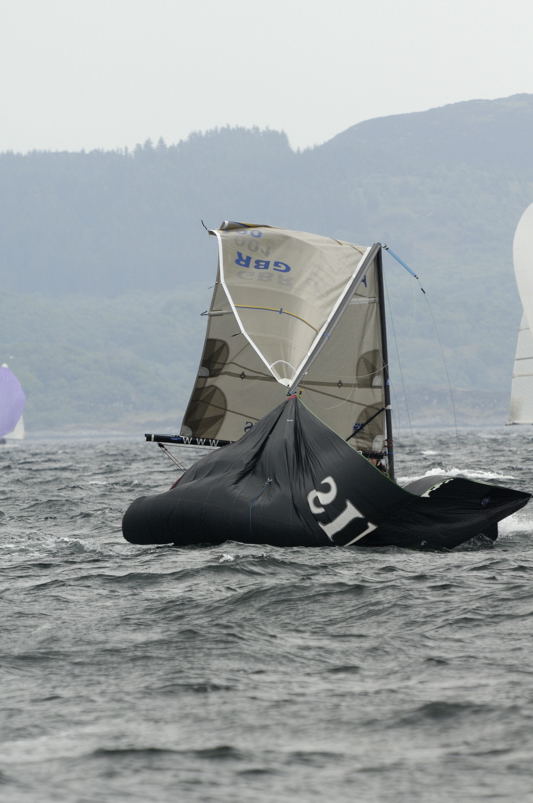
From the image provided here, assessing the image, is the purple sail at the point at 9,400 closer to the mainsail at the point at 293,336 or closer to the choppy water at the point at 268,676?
the mainsail at the point at 293,336

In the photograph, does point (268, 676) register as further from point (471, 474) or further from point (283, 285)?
point (471, 474)

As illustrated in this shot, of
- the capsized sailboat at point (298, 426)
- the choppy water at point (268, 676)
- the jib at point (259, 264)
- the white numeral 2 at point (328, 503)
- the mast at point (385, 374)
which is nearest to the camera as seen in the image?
the choppy water at point (268, 676)

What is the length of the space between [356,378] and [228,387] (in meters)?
2.92

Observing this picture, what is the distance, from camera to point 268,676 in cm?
1165

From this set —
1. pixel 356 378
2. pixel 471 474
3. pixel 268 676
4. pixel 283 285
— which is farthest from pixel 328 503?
pixel 471 474

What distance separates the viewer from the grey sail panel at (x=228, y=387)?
86.0ft

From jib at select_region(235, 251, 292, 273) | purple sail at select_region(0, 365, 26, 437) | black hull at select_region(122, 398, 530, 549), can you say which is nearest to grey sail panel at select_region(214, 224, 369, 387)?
jib at select_region(235, 251, 292, 273)

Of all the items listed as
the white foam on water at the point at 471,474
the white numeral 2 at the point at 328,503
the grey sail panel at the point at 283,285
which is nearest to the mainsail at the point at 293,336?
the grey sail panel at the point at 283,285

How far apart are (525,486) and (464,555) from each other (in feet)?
51.2

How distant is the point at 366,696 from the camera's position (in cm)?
1082

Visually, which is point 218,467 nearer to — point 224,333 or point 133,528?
point 133,528

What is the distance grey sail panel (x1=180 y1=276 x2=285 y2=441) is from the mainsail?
2 centimetres

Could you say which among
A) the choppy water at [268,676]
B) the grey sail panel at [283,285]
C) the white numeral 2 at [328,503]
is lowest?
the choppy water at [268,676]

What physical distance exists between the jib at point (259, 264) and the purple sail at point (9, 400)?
6390cm
